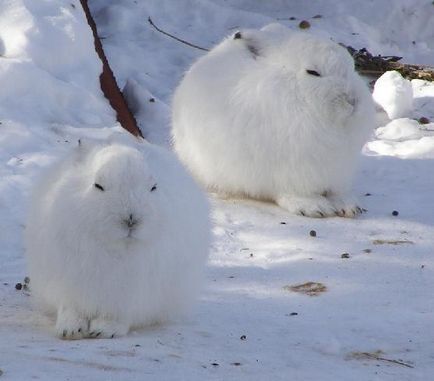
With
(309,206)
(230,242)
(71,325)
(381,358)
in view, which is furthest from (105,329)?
(309,206)

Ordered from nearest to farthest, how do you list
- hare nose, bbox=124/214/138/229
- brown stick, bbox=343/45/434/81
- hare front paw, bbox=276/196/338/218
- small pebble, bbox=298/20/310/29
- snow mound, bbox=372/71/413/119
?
hare nose, bbox=124/214/138/229
hare front paw, bbox=276/196/338/218
snow mound, bbox=372/71/413/119
brown stick, bbox=343/45/434/81
small pebble, bbox=298/20/310/29

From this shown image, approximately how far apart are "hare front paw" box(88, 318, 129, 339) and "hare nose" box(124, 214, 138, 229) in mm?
469

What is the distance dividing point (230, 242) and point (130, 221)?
6.78 feet

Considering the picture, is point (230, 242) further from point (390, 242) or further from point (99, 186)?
point (99, 186)

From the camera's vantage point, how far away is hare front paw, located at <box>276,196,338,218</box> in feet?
21.1

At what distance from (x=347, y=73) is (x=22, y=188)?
76.2 inches

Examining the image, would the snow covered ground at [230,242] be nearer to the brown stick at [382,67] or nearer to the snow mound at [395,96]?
the snow mound at [395,96]

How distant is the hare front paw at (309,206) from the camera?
21.1 ft

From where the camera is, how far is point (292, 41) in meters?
6.68

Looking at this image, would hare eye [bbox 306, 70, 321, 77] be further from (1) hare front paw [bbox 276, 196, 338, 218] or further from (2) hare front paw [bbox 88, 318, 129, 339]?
(2) hare front paw [bbox 88, 318, 129, 339]

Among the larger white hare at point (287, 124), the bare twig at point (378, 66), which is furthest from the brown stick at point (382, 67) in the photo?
the larger white hare at point (287, 124)

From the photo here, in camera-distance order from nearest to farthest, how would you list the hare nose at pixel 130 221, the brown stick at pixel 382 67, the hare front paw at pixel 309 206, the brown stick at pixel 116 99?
1. the hare nose at pixel 130 221
2. the hare front paw at pixel 309 206
3. the brown stick at pixel 116 99
4. the brown stick at pixel 382 67

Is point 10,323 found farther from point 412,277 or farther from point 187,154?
point 187,154

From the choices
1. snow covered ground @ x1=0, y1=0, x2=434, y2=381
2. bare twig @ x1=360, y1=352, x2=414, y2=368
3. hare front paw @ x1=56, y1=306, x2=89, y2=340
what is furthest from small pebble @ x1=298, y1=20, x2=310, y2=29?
hare front paw @ x1=56, y1=306, x2=89, y2=340
